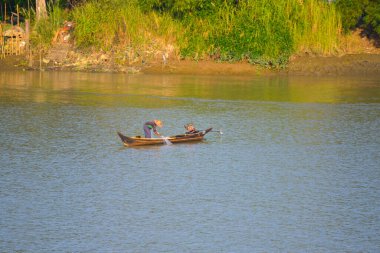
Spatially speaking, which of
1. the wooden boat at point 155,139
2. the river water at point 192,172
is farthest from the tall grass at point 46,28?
the wooden boat at point 155,139

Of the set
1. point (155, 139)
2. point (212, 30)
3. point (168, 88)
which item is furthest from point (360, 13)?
point (155, 139)

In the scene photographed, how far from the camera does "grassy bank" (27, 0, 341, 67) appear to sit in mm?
47469

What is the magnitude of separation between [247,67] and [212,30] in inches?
112

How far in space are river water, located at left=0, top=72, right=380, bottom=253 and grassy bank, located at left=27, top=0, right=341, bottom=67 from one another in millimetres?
7586

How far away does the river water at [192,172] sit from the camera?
17547 millimetres

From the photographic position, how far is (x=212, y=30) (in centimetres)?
4806

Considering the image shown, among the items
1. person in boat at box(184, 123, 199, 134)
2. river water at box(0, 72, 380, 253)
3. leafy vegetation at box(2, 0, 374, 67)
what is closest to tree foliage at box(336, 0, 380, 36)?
leafy vegetation at box(2, 0, 374, 67)

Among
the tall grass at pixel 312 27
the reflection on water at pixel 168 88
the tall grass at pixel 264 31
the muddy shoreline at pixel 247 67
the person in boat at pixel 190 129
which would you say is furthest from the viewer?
the tall grass at pixel 312 27

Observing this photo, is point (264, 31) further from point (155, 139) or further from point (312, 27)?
point (155, 139)

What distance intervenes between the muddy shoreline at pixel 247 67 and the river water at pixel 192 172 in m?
6.99

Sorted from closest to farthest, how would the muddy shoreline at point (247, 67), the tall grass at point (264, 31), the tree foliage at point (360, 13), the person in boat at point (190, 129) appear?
1. the person in boat at point (190, 129)
2. the muddy shoreline at point (247, 67)
3. the tall grass at point (264, 31)
4. the tree foliage at point (360, 13)

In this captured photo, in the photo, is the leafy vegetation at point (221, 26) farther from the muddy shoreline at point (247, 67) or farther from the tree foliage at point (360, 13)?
the muddy shoreline at point (247, 67)

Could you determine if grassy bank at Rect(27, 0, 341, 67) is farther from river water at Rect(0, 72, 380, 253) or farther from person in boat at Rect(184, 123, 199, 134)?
person in boat at Rect(184, 123, 199, 134)

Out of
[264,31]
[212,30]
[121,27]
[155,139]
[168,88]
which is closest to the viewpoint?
[155,139]
